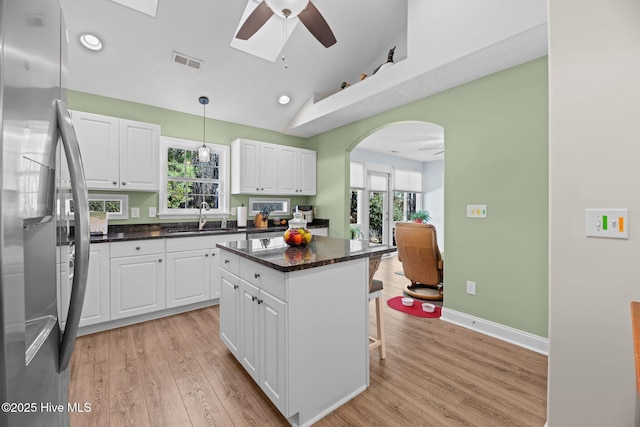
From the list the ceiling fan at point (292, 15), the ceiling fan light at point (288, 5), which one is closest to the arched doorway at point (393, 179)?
the ceiling fan at point (292, 15)

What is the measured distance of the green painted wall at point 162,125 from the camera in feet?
10.9

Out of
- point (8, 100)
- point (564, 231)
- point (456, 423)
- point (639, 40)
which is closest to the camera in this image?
point (8, 100)

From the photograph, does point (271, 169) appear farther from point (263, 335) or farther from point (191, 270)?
point (263, 335)

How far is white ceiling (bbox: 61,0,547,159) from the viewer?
2.43 m

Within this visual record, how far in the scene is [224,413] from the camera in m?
1.73

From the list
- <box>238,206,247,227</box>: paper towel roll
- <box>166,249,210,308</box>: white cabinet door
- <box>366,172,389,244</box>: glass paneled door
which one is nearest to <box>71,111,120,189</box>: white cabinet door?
<box>166,249,210,308</box>: white cabinet door

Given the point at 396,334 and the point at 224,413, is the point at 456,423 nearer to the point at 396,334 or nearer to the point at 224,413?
the point at 396,334

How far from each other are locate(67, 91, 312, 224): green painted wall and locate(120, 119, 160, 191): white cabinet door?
0.35m

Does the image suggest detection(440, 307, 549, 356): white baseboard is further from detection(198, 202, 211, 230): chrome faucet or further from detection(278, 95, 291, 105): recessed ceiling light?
detection(278, 95, 291, 105): recessed ceiling light

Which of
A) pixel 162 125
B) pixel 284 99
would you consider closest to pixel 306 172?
pixel 284 99

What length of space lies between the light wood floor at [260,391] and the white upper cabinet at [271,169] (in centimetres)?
217

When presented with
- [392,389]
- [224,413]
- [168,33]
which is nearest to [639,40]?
[392,389]

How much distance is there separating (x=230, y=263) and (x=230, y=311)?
0.39 m

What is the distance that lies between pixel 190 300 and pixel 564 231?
3.47 meters
